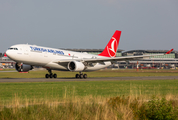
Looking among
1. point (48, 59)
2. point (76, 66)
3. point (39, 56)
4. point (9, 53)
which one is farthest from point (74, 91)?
point (48, 59)

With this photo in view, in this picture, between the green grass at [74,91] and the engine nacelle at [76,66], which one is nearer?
the green grass at [74,91]

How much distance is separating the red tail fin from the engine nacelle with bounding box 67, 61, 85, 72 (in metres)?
10.4

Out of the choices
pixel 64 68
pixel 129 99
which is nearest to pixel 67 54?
pixel 64 68

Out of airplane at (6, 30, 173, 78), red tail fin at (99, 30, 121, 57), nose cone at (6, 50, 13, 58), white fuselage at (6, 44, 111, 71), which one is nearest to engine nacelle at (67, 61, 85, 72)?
airplane at (6, 30, 173, 78)

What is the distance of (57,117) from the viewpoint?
34.3ft

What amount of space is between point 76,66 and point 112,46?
12971 mm

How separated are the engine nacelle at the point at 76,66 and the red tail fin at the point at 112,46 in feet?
34.1

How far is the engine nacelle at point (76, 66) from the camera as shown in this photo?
120ft

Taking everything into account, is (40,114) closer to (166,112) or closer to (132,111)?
(132,111)

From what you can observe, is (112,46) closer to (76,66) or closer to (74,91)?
(76,66)

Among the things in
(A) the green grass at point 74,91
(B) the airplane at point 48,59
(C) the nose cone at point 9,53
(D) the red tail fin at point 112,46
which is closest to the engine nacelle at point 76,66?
(B) the airplane at point 48,59

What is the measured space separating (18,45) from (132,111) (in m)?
26.2

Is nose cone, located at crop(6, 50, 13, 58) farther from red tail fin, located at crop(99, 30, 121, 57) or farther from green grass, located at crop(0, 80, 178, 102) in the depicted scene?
red tail fin, located at crop(99, 30, 121, 57)

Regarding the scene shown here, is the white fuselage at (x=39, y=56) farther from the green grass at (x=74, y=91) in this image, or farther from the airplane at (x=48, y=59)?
the green grass at (x=74, y=91)
